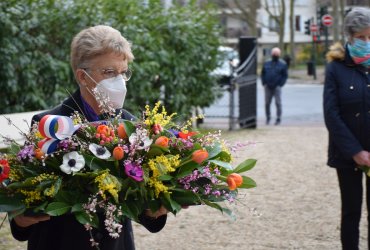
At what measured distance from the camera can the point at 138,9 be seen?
11.7 m

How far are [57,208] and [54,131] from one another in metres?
0.27

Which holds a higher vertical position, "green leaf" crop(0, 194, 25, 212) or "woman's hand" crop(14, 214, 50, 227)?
"green leaf" crop(0, 194, 25, 212)

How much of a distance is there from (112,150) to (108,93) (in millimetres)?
349

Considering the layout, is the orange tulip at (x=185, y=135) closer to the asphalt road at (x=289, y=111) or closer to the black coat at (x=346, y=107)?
the black coat at (x=346, y=107)

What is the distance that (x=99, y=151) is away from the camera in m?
2.85

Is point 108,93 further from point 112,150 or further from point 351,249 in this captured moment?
point 351,249

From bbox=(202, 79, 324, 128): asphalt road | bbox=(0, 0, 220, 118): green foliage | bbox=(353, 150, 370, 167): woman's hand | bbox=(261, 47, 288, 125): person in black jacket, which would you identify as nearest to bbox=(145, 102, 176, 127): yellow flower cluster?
bbox=(353, 150, 370, 167): woman's hand

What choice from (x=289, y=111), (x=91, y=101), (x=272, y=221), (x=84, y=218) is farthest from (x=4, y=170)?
(x=289, y=111)

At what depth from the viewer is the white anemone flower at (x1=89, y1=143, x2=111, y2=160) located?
2838 millimetres

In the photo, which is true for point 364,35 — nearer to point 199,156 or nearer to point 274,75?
point 199,156

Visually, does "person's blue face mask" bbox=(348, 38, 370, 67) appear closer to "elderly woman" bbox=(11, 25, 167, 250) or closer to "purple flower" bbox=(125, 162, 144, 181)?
"elderly woman" bbox=(11, 25, 167, 250)

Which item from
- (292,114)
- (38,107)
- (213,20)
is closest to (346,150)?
(38,107)

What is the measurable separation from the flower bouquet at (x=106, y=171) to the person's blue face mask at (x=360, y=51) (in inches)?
90.9

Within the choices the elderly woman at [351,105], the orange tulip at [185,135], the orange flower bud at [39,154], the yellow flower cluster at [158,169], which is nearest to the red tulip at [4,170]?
the orange flower bud at [39,154]
